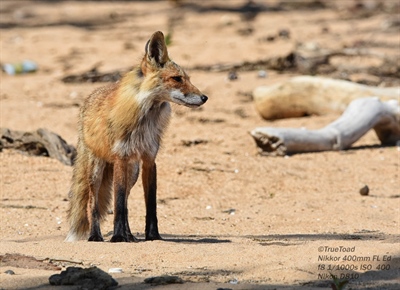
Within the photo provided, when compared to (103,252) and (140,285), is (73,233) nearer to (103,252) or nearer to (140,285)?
(103,252)

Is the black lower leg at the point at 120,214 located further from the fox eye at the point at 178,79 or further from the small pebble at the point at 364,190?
the small pebble at the point at 364,190

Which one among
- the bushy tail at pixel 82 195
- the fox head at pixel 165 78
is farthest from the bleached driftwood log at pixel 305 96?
the fox head at pixel 165 78

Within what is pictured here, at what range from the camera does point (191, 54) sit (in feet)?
49.4

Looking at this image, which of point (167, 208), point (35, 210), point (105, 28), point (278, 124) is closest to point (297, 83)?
point (278, 124)

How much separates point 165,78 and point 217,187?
8.63ft

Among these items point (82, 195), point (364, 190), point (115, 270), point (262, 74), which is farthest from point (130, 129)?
point (262, 74)

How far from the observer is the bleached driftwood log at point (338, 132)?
9.59 m

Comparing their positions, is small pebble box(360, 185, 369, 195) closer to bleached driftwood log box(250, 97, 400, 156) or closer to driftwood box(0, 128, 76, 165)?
bleached driftwood log box(250, 97, 400, 156)

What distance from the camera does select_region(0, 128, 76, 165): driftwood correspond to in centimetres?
902

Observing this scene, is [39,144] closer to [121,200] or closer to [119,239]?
[121,200]

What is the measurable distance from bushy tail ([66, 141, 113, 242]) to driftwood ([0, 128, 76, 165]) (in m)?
2.36

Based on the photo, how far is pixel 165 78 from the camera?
20.3 feet

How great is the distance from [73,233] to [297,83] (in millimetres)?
5114

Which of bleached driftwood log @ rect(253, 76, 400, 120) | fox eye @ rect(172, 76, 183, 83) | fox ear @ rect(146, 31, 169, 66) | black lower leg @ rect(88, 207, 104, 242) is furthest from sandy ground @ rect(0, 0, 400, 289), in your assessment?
fox eye @ rect(172, 76, 183, 83)
